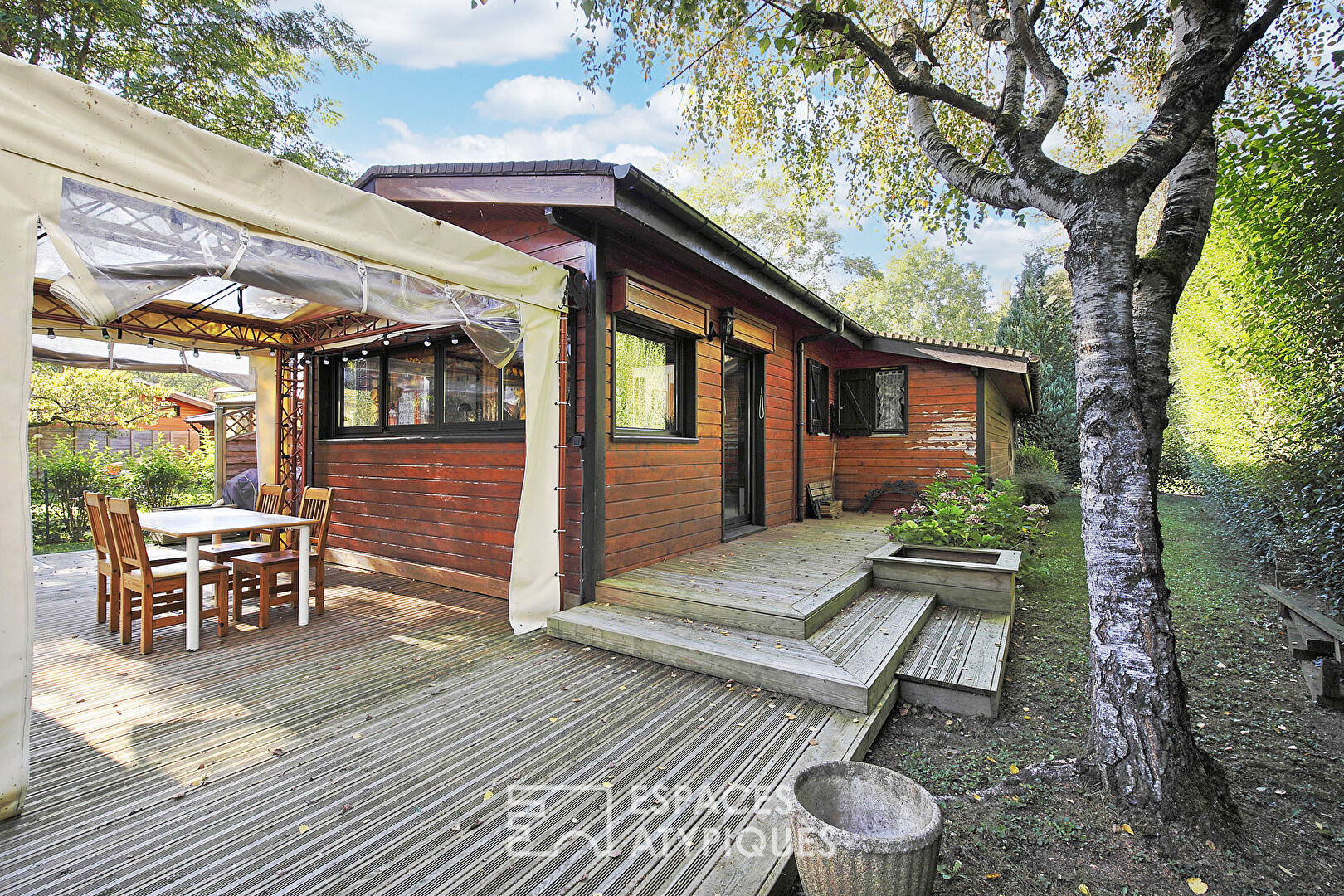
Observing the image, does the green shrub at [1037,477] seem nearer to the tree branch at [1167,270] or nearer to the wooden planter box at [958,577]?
the wooden planter box at [958,577]

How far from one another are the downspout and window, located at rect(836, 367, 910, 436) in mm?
1476

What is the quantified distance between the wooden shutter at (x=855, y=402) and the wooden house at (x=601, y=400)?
1.25 m

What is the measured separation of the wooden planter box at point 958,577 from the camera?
414 centimetres

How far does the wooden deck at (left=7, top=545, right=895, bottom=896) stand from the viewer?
5.60 feet

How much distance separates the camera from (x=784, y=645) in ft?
10.7

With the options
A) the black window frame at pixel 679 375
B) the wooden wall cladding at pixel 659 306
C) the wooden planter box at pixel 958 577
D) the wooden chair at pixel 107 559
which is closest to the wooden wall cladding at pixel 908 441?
the black window frame at pixel 679 375

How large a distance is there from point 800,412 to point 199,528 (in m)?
6.26

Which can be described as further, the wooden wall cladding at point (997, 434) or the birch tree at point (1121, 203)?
the wooden wall cladding at point (997, 434)

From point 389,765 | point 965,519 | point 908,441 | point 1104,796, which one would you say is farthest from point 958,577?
point 908,441

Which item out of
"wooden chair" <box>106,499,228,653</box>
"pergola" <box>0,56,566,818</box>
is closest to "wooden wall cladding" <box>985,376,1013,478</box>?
"pergola" <box>0,56,566,818</box>

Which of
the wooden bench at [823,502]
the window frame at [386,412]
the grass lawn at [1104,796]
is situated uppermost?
the window frame at [386,412]

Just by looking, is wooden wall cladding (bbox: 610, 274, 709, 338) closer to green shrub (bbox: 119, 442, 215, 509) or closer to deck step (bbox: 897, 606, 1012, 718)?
deck step (bbox: 897, 606, 1012, 718)

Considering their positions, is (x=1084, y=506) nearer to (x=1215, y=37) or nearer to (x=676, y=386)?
(x=1215, y=37)

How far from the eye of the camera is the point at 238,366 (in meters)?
6.82
